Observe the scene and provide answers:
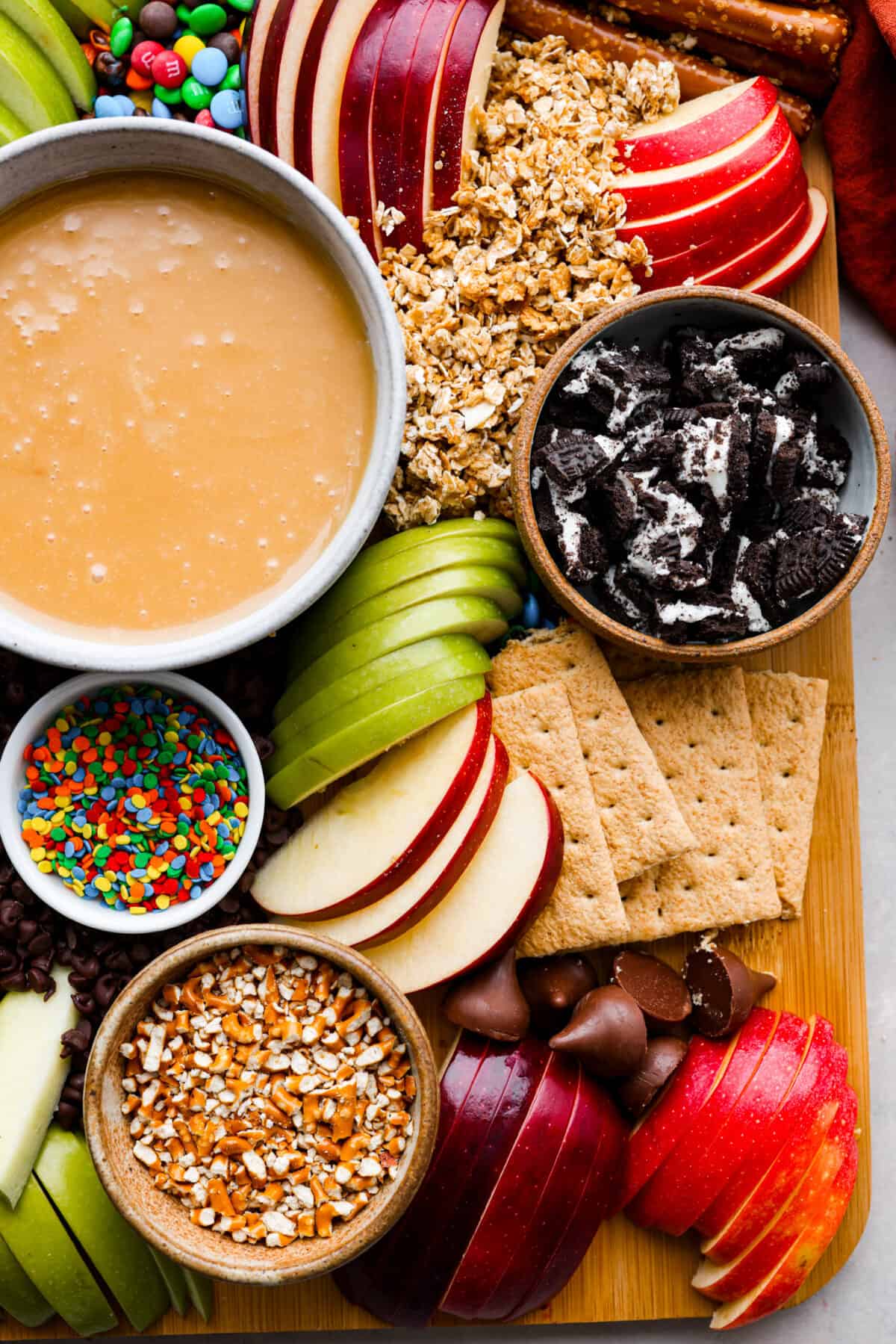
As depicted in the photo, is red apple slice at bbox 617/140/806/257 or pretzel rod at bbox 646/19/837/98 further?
pretzel rod at bbox 646/19/837/98

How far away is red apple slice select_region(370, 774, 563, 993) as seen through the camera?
6.46ft

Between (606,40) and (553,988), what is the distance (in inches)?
66.2

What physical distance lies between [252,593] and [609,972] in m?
0.99

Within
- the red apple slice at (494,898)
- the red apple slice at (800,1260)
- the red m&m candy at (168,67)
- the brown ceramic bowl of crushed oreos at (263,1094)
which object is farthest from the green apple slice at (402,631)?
the red apple slice at (800,1260)

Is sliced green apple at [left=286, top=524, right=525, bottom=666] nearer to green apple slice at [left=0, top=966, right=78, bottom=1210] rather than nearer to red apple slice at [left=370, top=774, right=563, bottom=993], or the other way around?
red apple slice at [left=370, top=774, right=563, bottom=993]

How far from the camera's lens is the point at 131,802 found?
1.96 meters

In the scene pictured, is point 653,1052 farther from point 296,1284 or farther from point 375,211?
point 375,211

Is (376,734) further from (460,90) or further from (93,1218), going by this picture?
(460,90)

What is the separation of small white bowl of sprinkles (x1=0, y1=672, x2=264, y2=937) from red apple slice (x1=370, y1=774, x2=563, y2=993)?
0.34 metres

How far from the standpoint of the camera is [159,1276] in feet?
6.71

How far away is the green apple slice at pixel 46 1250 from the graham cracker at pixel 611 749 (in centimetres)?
113

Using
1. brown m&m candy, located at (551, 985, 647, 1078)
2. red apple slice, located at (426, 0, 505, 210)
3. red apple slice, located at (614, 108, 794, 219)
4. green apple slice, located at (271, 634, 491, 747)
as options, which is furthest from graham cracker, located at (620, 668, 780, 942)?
red apple slice, located at (426, 0, 505, 210)

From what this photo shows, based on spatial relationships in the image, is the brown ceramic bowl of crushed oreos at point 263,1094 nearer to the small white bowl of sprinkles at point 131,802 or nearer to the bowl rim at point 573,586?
the small white bowl of sprinkles at point 131,802

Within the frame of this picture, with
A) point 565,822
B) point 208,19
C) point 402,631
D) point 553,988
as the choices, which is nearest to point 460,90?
point 208,19
